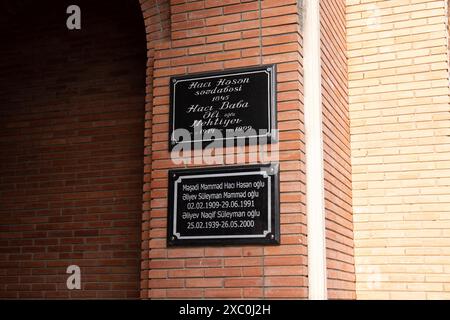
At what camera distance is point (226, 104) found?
544 cm

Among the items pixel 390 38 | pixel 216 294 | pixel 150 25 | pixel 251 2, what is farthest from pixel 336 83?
pixel 216 294

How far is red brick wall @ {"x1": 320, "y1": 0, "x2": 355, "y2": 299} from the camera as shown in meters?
5.79

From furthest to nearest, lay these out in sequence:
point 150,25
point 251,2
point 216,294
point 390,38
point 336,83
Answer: point 390,38 → point 336,83 → point 150,25 → point 251,2 → point 216,294

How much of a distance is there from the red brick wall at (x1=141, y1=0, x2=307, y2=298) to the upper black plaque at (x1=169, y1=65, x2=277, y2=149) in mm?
73

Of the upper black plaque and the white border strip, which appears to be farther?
the upper black plaque

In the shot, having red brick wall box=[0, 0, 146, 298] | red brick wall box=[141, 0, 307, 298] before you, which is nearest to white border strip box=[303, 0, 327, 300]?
red brick wall box=[141, 0, 307, 298]

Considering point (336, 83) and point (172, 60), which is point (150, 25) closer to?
point (172, 60)

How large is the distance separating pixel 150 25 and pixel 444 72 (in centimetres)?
291

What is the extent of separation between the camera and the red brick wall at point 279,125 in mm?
5020

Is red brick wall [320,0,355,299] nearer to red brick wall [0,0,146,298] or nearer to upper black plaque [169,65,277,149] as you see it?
upper black plaque [169,65,277,149]

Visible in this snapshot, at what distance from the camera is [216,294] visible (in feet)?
16.8

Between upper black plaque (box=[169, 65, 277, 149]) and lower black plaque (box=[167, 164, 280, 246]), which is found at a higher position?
upper black plaque (box=[169, 65, 277, 149])

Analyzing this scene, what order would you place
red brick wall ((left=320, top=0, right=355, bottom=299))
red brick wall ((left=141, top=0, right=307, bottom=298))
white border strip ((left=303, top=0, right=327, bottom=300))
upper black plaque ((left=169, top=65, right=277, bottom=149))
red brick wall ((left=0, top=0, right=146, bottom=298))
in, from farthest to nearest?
red brick wall ((left=0, top=0, right=146, bottom=298))
red brick wall ((left=320, top=0, right=355, bottom=299))
upper black plaque ((left=169, top=65, right=277, bottom=149))
white border strip ((left=303, top=0, right=327, bottom=300))
red brick wall ((left=141, top=0, right=307, bottom=298))

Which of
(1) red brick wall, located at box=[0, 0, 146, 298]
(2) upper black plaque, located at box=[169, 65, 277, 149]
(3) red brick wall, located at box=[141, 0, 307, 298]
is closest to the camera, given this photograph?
(3) red brick wall, located at box=[141, 0, 307, 298]
